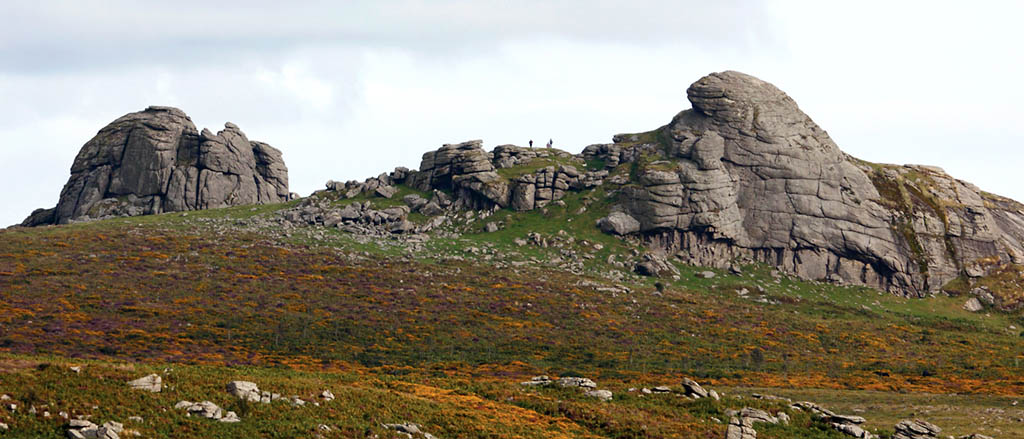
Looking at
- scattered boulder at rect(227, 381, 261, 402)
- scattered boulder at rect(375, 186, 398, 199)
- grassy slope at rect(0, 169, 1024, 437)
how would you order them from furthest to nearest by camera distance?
1. scattered boulder at rect(375, 186, 398, 199)
2. grassy slope at rect(0, 169, 1024, 437)
3. scattered boulder at rect(227, 381, 261, 402)

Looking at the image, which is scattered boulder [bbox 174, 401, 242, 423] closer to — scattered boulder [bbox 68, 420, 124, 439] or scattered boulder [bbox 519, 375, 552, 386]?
scattered boulder [bbox 68, 420, 124, 439]

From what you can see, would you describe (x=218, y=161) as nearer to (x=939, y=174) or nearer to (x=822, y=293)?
(x=822, y=293)

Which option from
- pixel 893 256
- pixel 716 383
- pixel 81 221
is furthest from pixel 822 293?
pixel 81 221

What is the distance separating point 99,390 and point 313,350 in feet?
133

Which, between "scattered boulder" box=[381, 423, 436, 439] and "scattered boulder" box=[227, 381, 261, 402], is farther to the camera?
"scattered boulder" box=[227, 381, 261, 402]

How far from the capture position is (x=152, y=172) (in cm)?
15200

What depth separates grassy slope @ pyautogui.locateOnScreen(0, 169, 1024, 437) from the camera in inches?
1731

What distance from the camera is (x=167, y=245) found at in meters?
113

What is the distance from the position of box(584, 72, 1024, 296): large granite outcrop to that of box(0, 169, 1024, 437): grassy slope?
6407 millimetres

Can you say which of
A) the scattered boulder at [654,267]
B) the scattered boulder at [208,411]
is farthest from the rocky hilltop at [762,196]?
the scattered boulder at [208,411]

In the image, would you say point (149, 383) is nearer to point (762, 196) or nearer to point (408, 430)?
point (408, 430)

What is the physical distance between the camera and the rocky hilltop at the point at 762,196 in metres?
130

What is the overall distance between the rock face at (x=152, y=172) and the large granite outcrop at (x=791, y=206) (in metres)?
83.1

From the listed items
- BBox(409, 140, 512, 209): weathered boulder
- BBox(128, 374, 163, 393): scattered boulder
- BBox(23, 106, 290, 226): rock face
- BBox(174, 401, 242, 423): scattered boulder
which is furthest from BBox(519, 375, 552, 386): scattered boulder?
BBox(23, 106, 290, 226): rock face
